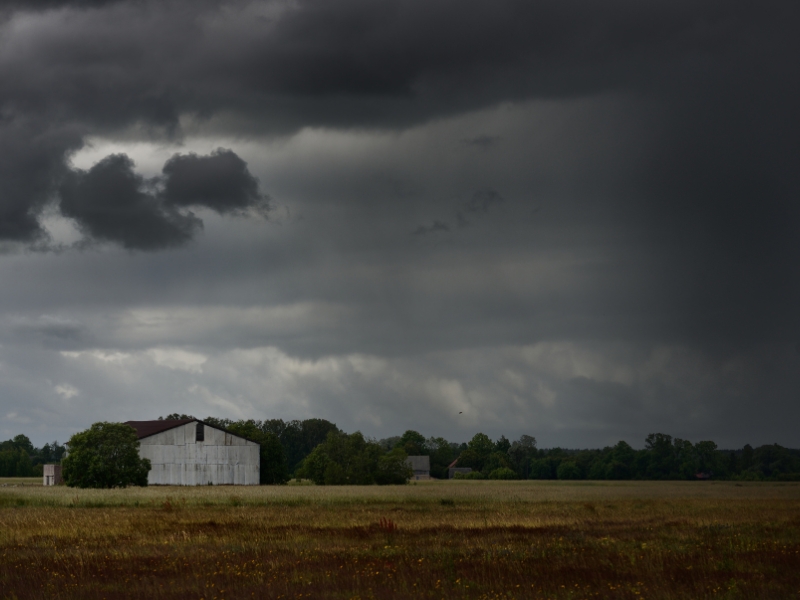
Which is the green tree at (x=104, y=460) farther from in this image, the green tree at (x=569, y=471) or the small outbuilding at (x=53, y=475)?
the green tree at (x=569, y=471)

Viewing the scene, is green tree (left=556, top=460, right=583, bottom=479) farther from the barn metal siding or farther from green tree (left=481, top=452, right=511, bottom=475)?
the barn metal siding

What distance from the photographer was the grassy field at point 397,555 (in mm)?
19281

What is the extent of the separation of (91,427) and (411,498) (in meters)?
49.4

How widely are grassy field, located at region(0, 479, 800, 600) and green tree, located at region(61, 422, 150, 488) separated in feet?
164

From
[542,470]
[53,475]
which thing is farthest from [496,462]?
[53,475]

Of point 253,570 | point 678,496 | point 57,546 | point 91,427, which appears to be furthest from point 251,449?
point 253,570

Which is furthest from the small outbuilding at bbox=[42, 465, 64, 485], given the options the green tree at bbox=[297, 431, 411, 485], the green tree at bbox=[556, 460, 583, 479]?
the green tree at bbox=[556, 460, 583, 479]

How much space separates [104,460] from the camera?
317 ft

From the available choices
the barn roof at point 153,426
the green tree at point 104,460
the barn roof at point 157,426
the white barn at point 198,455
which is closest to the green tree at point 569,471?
the barn roof at point 157,426

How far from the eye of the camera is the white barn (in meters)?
112

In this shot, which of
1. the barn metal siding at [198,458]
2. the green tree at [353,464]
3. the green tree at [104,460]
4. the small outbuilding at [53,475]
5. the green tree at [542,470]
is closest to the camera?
the green tree at [104,460]

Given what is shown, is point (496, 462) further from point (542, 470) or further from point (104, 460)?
point (104, 460)

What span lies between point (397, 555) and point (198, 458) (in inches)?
3656

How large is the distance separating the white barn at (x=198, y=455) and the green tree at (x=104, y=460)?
1157cm
